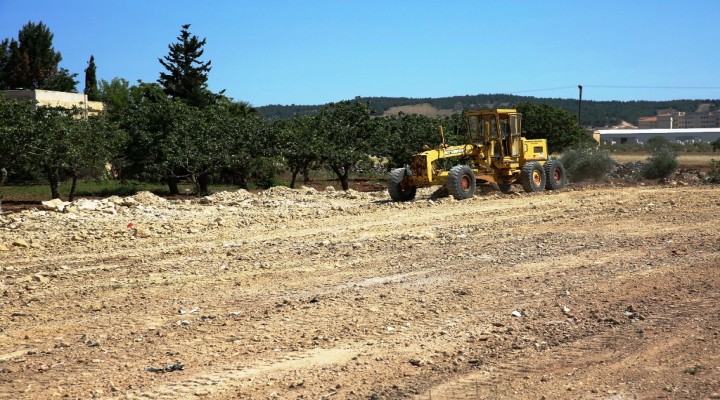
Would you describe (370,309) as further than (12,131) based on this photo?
No

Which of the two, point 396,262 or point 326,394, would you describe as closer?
point 326,394

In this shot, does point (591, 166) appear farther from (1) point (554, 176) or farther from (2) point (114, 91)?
(2) point (114, 91)

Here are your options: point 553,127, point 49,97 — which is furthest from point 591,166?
point 553,127

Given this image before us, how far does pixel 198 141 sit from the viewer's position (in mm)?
31656

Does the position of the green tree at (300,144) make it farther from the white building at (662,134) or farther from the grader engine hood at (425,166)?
the white building at (662,134)

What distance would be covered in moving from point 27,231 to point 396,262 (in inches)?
311

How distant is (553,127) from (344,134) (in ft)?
94.7

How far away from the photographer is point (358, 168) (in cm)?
3525

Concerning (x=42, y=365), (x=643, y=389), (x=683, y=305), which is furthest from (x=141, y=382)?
(x=683, y=305)

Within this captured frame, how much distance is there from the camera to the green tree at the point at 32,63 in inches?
2621

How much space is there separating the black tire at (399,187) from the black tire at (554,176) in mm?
4418

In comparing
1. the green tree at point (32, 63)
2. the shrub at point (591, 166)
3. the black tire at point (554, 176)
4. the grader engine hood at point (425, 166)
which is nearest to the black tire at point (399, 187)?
the grader engine hood at point (425, 166)

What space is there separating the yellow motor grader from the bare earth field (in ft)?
17.9

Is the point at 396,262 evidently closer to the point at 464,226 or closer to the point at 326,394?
the point at 464,226
